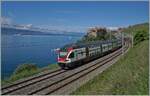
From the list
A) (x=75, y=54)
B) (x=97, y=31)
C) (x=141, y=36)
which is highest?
(x=97, y=31)

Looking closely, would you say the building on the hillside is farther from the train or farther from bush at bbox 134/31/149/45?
the train

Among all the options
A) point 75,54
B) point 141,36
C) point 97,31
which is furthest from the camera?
point 97,31

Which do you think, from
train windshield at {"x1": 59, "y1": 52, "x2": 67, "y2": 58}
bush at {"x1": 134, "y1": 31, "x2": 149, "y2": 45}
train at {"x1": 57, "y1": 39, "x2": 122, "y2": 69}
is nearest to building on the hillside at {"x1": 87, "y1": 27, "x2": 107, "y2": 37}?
bush at {"x1": 134, "y1": 31, "x2": 149, "y2": 45}

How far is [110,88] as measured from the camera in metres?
15.1

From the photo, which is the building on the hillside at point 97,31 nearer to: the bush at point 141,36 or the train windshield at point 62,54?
the bush at point 141,36

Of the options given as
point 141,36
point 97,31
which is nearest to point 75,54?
point 141,36

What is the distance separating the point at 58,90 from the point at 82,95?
572 cm

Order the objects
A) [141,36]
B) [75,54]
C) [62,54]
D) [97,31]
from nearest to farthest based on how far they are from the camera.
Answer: [62,54] → [75,54] → [141,36] → [97,31]

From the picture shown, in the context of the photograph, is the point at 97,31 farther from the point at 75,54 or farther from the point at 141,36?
the point at 75,54

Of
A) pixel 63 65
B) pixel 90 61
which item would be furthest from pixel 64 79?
pixel 90 61

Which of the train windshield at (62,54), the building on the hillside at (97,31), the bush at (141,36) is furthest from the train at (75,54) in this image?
the building on the hillside at (97,31)

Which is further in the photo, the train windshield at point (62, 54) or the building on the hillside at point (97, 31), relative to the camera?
the building on the hillside at point (97, 31)

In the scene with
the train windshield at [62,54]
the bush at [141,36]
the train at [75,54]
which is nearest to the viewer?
the train at [75,54]

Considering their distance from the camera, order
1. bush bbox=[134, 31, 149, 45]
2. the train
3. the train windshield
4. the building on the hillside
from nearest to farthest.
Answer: the train, the train windshield, bush bbox=[134, 31, 149, 45], the building on the hillside
